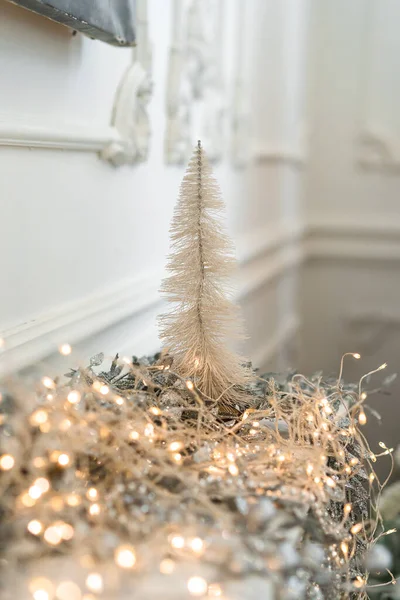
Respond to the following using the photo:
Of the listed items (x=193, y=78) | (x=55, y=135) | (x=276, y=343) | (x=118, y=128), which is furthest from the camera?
(x=276, y=343)

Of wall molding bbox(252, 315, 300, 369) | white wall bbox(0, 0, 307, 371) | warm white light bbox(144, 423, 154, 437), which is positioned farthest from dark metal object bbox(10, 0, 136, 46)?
wall molding bbox(252, 315, 300, 369)

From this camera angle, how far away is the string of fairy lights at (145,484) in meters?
0.47

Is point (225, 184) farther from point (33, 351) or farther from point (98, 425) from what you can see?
point (98, 425)

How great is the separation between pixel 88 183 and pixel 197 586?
72cm

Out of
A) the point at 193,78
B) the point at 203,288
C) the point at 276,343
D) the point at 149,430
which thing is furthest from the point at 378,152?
the point at 149,430

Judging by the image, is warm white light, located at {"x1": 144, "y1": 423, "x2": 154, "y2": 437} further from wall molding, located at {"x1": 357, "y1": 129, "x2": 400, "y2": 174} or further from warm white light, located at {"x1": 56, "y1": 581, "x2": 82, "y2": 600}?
wall molding, located at {"x1": 357, "y1": 129, "x2": 400, "y2": 174}

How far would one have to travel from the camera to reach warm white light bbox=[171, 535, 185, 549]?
0.49m

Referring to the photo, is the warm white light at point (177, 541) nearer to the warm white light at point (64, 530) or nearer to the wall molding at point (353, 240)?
the warm white light at point (64, 530)

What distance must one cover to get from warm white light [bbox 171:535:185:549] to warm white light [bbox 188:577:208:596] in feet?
0.10

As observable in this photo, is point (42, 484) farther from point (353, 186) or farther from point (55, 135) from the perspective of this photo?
point (353, 186)

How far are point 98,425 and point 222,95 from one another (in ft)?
4.40

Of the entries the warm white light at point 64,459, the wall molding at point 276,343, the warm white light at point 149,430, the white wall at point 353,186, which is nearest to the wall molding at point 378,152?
the white wall at point 353,186

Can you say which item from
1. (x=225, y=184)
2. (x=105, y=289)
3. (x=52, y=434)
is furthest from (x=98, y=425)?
(x=225, y=184)

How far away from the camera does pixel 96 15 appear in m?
0.87
